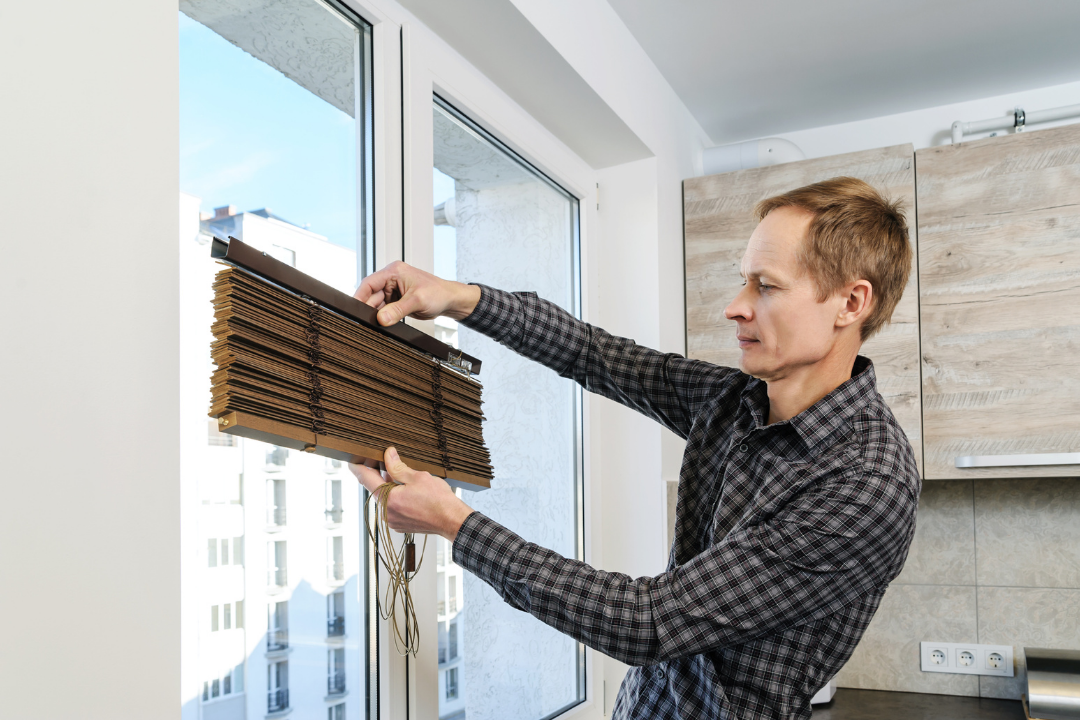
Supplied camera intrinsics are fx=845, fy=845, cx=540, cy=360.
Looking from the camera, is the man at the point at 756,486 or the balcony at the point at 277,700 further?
the balcony at the point at 277,700

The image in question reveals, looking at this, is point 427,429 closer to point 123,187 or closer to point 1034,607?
point 123,187

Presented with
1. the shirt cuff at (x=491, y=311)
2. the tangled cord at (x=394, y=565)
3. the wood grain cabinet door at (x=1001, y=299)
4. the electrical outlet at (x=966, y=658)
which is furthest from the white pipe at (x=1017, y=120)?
the tangled cord at (x=394, y=565)

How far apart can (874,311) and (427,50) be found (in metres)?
0.91

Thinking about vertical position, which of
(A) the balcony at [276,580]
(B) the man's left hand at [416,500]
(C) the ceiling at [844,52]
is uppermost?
(C) the ceiling at [844,52]

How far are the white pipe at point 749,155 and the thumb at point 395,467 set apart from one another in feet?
6.14

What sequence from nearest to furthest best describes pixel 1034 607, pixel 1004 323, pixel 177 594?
pixel 177 594
pixel 1004 323
pixel 1034 607

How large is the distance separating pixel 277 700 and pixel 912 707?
188cm

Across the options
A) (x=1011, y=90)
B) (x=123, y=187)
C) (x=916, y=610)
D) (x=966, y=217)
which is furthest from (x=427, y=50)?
(x=916, y=610)

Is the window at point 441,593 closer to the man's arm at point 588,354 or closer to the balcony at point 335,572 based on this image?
the balcony at point 335,572

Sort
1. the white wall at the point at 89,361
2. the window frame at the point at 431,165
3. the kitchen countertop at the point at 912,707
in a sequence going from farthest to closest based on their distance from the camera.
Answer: the kitchen countertop at the point at 912,707
the window frame at the point at 431,165
the white wall at the point at 89,361

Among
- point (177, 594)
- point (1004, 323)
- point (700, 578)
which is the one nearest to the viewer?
point (177, 594)

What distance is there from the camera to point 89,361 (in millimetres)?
658

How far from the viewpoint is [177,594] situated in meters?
0.72

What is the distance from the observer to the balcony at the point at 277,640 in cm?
108
